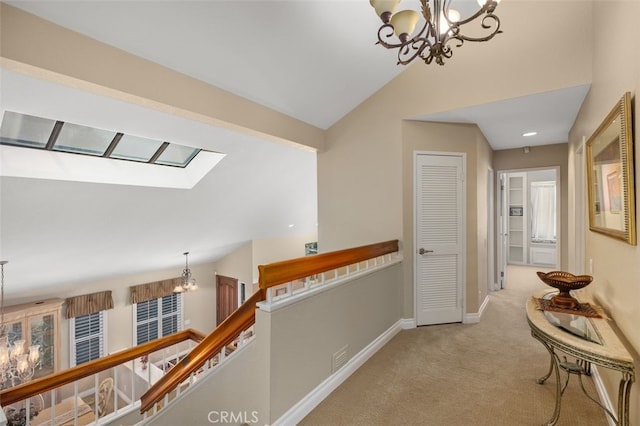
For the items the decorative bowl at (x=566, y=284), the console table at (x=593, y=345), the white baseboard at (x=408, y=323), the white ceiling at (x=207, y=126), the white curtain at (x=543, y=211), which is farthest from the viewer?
the white curtain at (x=543, y=211)

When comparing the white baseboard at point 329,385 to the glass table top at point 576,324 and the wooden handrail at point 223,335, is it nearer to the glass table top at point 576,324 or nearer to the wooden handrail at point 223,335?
the wooden handrail at point 223,335

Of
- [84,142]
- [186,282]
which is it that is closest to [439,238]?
[84,142]

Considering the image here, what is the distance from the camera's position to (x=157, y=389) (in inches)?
79.2

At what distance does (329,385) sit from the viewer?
2104mm

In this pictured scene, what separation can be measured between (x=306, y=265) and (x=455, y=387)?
1459 millimetres

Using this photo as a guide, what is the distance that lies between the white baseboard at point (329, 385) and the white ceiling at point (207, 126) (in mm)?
2390

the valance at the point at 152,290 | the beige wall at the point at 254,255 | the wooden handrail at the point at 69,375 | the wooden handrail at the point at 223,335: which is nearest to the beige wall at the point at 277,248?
the beige wall at the point at 254,255

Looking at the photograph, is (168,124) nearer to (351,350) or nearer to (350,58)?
(350,58)

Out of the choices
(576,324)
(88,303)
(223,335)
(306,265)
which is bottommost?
(88,303)

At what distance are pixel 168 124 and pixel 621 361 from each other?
3.52 metres

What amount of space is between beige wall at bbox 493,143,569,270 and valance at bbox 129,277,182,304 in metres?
7.51

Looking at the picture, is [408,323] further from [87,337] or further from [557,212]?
[87,337]

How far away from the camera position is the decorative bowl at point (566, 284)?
1.77 meters

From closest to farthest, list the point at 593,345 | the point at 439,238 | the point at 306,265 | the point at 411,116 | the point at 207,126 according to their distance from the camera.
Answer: the point at 593,345, the point at 306,265, the point at 207,126, the point at 411,116, the point at 439,238
